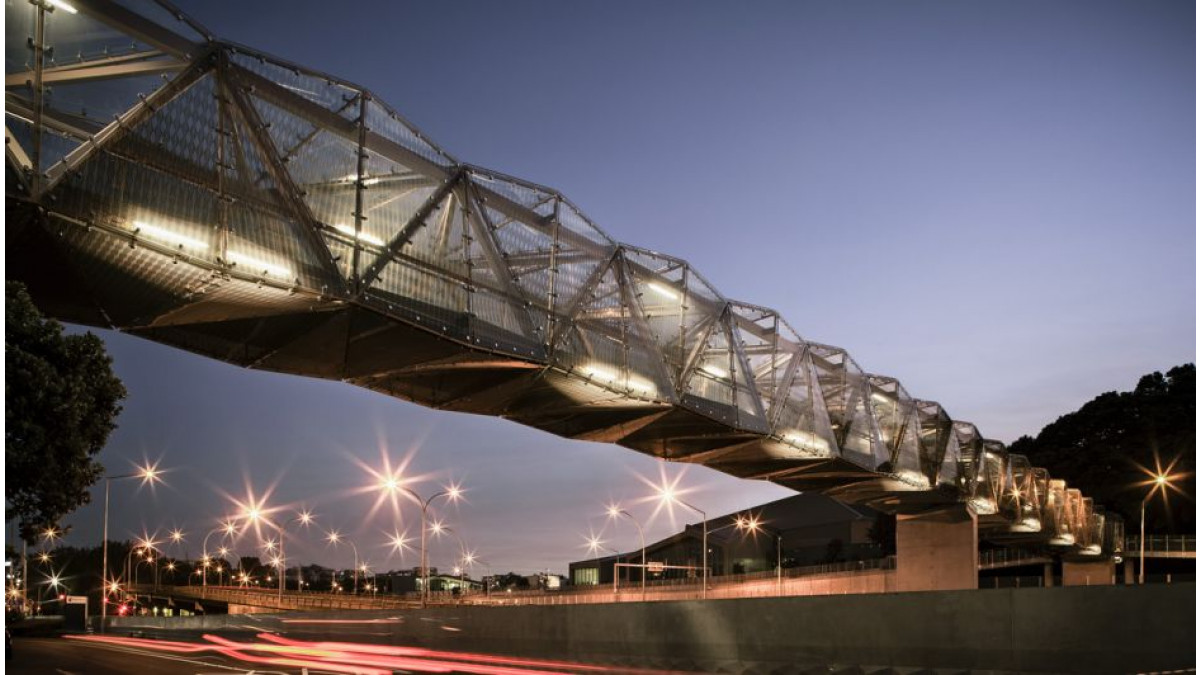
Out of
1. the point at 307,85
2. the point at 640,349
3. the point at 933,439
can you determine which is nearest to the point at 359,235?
the point at 307,85

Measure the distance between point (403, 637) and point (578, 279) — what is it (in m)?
16.1

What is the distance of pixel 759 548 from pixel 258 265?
166 meters

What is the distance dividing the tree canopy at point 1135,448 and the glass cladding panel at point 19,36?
136357 mm

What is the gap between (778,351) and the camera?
41594 mm

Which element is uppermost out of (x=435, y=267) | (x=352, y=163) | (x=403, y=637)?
(x=352, y=163)

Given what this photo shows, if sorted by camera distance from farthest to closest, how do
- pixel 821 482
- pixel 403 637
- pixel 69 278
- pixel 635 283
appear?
pixel 821 482 → pixel 403 637 → pixel 635 283 → pixel 69 278

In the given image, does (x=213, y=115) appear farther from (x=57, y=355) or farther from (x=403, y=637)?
(x=403, y=637)

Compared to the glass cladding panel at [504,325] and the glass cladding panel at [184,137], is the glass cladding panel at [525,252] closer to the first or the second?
the glass cladding panel at [504,325]

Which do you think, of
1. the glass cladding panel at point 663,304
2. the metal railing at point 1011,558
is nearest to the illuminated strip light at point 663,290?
the glass cladding panel at point 663,304

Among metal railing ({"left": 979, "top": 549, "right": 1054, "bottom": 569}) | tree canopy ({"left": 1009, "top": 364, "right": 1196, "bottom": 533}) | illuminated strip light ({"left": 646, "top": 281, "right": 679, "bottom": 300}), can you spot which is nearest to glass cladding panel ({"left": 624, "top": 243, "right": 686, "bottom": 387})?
illuminated strip light ({"left": 646, "top": 281, "right": 679, "bottom": 300})

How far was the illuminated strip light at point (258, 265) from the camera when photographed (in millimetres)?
19797

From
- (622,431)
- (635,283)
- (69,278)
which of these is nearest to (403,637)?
(622,431)

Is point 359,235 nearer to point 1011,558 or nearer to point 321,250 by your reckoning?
point 321,250

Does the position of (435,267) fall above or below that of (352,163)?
below
